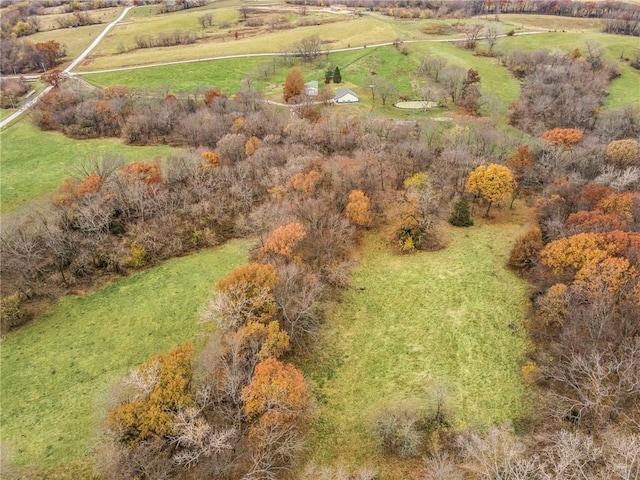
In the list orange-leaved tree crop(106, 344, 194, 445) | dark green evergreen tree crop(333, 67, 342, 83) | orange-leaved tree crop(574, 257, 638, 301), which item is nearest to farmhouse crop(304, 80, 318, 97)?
dark green evergreen tree crop(333, 67, 342, 83)

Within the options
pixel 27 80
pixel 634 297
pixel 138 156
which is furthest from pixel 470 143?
pixel 27 80

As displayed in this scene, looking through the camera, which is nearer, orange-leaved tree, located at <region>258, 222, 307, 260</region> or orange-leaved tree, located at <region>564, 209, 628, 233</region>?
orange-leaved tree, located at <region>258, 222, 307, 260</region>

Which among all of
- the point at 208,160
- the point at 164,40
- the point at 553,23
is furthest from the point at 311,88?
the point at 553,23

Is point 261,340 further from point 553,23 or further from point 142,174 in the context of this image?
point 553,23

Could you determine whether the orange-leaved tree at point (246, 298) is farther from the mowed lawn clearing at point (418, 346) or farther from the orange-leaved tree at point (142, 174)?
the orange-leaved tree at point (142, 174)

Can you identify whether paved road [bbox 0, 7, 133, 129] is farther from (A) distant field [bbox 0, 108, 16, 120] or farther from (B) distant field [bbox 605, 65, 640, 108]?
(B) distant field [bbox 605, 65, 640, 108]

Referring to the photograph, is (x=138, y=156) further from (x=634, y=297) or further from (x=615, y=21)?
(x=615, y=21)

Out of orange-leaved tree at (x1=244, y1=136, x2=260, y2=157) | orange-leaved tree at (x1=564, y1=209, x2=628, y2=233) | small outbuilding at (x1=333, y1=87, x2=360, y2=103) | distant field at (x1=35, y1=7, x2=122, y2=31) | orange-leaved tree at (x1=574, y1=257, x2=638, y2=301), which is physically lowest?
orange-leaved tree at (x1=574, y1=257, x2=638, y2=301)
